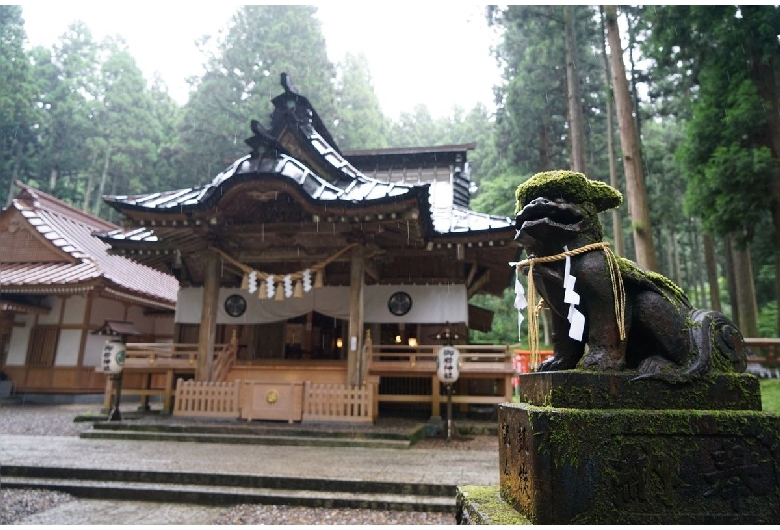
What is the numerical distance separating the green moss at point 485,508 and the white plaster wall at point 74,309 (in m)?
16.6

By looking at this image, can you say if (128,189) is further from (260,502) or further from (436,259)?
(260,502)

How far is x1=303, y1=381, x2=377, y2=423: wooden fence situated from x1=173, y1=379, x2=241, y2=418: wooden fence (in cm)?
152

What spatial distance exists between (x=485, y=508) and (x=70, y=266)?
17.3 metres

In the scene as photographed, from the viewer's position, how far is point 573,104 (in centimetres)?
1320

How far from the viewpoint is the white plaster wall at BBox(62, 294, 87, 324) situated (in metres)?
15.8

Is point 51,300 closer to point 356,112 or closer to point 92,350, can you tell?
point 92,350

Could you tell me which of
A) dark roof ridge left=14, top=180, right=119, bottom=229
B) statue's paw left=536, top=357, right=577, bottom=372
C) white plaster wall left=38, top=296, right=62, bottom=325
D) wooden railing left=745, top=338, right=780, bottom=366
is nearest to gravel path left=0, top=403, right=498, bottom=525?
statue's paw left=536, top=357, right=577, bottom=372

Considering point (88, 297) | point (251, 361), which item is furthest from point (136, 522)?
point (88, 297)

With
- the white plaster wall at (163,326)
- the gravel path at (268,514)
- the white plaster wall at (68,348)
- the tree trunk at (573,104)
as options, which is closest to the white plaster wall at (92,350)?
the white plaster wall at (68,348)

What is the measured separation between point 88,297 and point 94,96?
54.9 ft

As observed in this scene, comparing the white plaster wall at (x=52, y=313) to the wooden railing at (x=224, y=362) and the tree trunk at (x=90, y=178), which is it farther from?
the tree trunk at (x=90, y=178)

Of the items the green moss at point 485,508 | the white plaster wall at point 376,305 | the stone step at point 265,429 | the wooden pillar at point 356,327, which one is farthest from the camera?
the white plaster wall at point 376,305

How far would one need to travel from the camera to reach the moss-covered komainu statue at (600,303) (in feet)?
7.84

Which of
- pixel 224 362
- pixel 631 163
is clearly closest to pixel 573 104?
pixel 631 163
